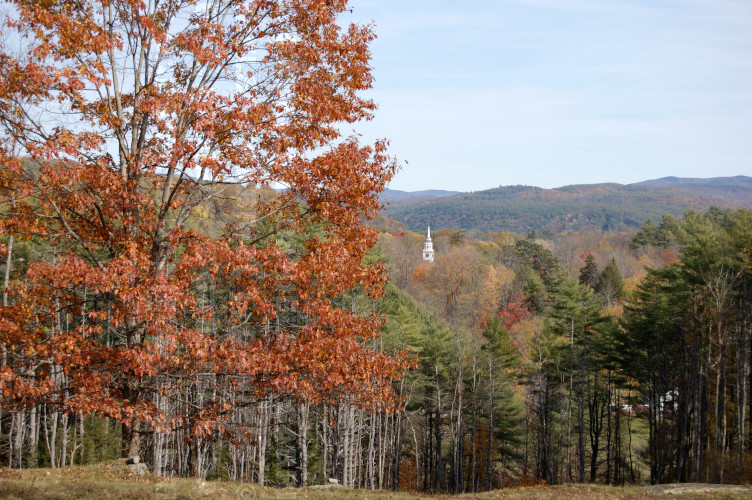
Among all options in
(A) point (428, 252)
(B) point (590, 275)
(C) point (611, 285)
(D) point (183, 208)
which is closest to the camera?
(D) point (183, 208)

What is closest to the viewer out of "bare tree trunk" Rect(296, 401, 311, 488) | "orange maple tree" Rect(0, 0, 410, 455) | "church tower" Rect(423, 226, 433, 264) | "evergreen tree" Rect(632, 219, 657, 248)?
"orange maple tree" Rect(0, 0, 410, 455)

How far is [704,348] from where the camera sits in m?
27.6

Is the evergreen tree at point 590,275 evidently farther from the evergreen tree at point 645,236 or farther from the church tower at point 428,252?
the church tower at point 428,252

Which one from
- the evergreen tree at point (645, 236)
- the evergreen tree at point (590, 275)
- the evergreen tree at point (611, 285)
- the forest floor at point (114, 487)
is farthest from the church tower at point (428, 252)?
the forest floor at point (114, 487)

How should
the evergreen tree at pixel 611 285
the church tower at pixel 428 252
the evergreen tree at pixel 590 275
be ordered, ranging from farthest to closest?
the church tower at pixel 428 252, the evergreen tree at pixel 590 275, the evergreen tree at pixel 611 285

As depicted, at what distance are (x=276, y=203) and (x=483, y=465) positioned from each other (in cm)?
3353

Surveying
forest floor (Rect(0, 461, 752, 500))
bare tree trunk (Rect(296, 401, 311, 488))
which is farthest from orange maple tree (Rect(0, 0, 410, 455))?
bare tree trunk (Rect(296, 401, 311, 488))

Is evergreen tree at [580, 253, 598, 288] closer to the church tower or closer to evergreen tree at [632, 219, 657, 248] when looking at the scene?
evergreen tree at [632, 219, 657, 248]

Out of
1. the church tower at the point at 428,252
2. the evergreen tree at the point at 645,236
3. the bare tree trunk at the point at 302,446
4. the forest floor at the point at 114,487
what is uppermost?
the evergreen tree at the point at 645,236

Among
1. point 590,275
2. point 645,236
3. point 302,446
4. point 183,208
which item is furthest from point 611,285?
point 183,208

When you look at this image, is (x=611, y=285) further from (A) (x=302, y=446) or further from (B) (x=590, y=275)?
(A) (x=302, y=446)

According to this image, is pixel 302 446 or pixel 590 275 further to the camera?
pixel 590 275

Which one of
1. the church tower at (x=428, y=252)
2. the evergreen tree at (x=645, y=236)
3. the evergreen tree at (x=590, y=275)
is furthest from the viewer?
the church tower at (x=428, y=252)

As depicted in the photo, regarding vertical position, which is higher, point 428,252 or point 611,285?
point 428,252
